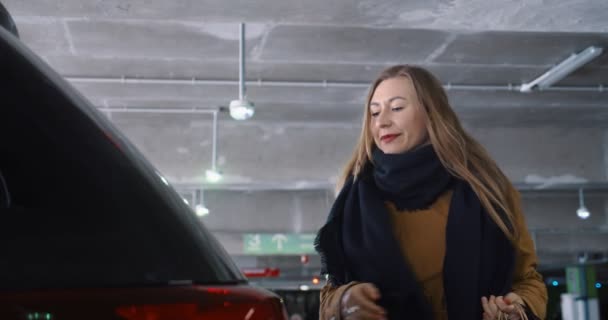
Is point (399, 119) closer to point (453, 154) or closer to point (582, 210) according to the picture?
point (453, 154)

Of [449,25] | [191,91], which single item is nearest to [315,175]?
[191,91]

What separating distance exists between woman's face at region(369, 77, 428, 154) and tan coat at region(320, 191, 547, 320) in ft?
0.66

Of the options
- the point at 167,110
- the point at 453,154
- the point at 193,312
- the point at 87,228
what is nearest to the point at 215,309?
the point at 193,312

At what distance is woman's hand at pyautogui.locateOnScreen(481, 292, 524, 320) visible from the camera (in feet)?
5.55

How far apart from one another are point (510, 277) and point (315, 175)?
9633mm

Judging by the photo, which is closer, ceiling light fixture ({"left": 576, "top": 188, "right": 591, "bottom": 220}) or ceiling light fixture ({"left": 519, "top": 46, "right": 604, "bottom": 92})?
ceiling light fixture ({"left": 519, "top": 46, "right": 604, "bottom": 92})

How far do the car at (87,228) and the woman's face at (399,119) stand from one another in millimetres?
1223

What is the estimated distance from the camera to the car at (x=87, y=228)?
0.63 meters

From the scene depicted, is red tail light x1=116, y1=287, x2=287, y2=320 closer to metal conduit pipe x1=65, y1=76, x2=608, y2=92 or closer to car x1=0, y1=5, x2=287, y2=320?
car x1=0, y1=5, x2=287, y2=320

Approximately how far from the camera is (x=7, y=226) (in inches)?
26.3

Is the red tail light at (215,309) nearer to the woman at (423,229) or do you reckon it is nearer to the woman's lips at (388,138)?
the woman at (423,229)

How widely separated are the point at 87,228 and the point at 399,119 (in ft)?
4.49

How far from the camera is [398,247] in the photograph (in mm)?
1784

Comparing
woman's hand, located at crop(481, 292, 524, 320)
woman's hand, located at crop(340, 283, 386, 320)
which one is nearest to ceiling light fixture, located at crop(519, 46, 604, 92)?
woman's hand, located at crop(481, 292, 524, 320)
